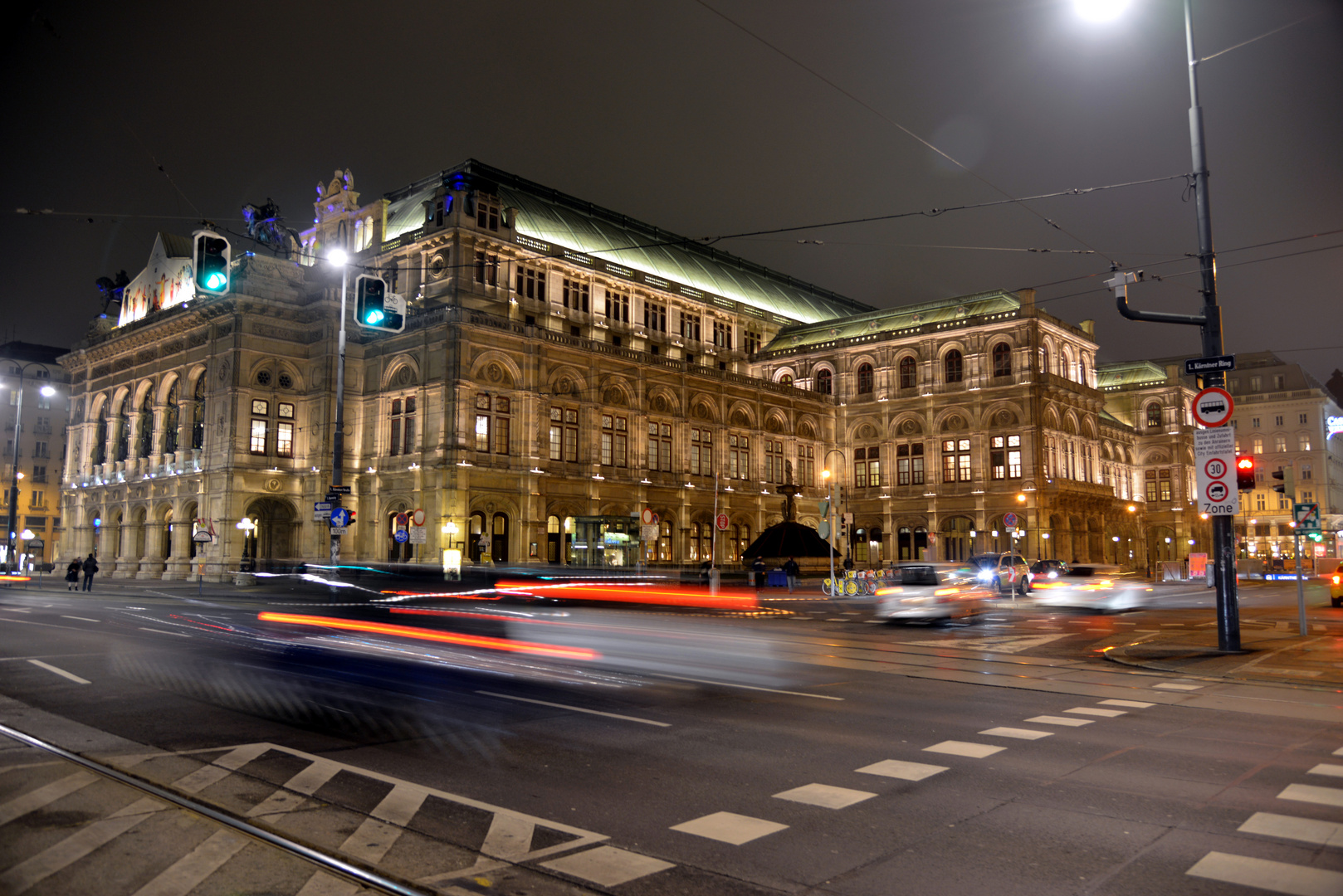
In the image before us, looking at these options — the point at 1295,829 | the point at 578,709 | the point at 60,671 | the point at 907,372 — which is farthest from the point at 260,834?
the point at 907,372

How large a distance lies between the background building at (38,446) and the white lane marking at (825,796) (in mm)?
115846

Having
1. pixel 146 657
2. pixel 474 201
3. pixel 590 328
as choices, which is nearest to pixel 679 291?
pixel 590 328

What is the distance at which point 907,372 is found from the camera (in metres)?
74.2

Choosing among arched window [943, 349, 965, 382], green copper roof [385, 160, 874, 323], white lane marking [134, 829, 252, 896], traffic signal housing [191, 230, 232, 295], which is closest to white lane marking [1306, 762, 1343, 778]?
white lane marking [134, 829, 252, 896]

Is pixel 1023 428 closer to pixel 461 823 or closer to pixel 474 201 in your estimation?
pixel 474 201

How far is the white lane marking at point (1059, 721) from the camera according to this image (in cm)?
1042

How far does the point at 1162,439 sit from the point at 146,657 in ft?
310

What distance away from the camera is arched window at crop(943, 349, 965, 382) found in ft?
234

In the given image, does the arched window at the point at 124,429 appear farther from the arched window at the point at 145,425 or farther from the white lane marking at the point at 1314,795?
the white lane marking at the point at 1314,795

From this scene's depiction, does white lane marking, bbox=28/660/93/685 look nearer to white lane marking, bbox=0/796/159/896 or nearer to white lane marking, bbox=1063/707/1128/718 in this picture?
white lane marking, bbox=0/796/159/896

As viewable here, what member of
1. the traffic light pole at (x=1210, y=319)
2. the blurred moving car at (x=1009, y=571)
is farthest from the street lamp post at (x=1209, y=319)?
the blurred moving car at (x=1009, y=571)

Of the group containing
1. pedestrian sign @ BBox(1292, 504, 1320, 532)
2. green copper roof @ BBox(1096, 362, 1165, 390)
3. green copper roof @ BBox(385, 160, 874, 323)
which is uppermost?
green copper roof @ BBox(385, 160, 874, 323)

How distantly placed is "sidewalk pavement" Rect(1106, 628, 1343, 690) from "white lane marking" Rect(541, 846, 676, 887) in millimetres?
12379

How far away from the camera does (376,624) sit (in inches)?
848
